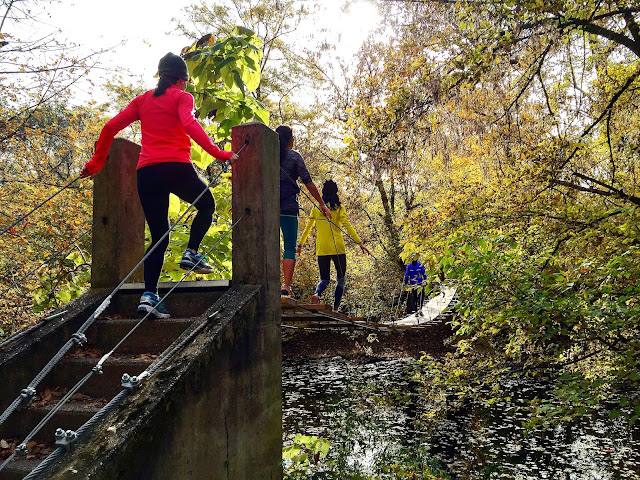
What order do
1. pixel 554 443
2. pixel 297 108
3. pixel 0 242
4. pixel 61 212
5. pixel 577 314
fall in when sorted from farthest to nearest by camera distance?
pixel 297 108 → pixel 61 212 → pixel 0 242 → pixel 554 443 → pixel 577 314

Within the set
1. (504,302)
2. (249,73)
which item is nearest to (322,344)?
(504,302)

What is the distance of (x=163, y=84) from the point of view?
2.99 m

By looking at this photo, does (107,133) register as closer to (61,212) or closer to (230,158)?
(230,158)

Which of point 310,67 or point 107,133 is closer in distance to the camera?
point 107,133

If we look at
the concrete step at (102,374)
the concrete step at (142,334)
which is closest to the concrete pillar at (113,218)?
the concrete step at (142,334)

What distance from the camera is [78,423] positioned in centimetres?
237

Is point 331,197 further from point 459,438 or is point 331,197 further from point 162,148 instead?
point 459,438

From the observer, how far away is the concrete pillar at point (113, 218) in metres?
3.41

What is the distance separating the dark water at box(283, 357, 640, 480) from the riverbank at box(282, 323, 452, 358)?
4447 mm

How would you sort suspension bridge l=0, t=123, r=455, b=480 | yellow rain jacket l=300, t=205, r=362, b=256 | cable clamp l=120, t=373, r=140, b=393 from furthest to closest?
yellow rain jacket l=300, t=205, r=362, b=256
cable clamp l=120, t=373, r=140, b=393
suspension bridge l=0, t=123, r=455, b=480

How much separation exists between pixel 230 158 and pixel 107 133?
29.2 inches

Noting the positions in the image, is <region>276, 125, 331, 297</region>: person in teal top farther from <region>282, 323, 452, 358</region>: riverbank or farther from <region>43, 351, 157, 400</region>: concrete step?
<region>282, 323, 452, 358</region>: riverbank

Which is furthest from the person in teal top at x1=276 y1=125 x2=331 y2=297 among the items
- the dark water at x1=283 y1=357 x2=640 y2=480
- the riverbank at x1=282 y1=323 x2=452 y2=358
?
the riverbank at x1=282 y1=323 x2=452 y2=358

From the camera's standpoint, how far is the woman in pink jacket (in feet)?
9.55
